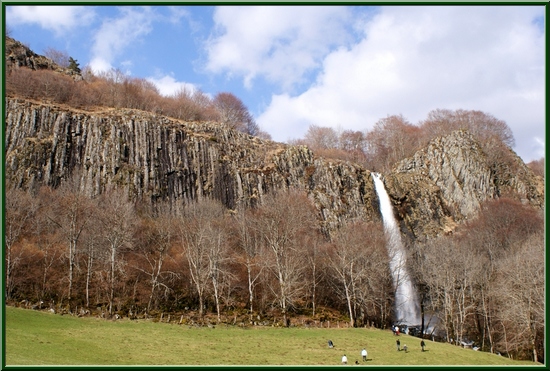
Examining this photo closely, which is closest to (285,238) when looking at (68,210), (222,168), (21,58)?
(68,210)

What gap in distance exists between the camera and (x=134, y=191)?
69.6 m

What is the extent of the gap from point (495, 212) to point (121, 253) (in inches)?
2354

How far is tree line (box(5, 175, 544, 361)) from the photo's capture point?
1839 inches

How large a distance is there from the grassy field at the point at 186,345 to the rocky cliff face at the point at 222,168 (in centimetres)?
3458

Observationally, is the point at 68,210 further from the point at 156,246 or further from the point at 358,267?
the point at 358,267

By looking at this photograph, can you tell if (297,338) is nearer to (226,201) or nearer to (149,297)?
(149,297)

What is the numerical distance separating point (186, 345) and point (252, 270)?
2810cm

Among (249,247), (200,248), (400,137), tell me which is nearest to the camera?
(200,248)

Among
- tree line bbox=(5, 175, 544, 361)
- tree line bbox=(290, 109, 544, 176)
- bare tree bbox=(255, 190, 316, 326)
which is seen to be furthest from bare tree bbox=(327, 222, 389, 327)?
tree line bbox=(290, 109, 544, 176)

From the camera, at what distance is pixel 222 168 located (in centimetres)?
8044

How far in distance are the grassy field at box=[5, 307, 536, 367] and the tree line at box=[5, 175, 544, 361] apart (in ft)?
24.6

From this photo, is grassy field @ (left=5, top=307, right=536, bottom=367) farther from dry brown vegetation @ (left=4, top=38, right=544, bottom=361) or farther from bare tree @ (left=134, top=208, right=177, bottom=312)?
bare tree @ (left=134, top=208, right=177, bottom=312)

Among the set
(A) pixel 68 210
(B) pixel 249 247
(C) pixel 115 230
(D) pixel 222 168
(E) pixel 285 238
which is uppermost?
(D) pixel 222 168

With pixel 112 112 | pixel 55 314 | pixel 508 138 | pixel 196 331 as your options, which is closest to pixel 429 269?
pixel 196 331
